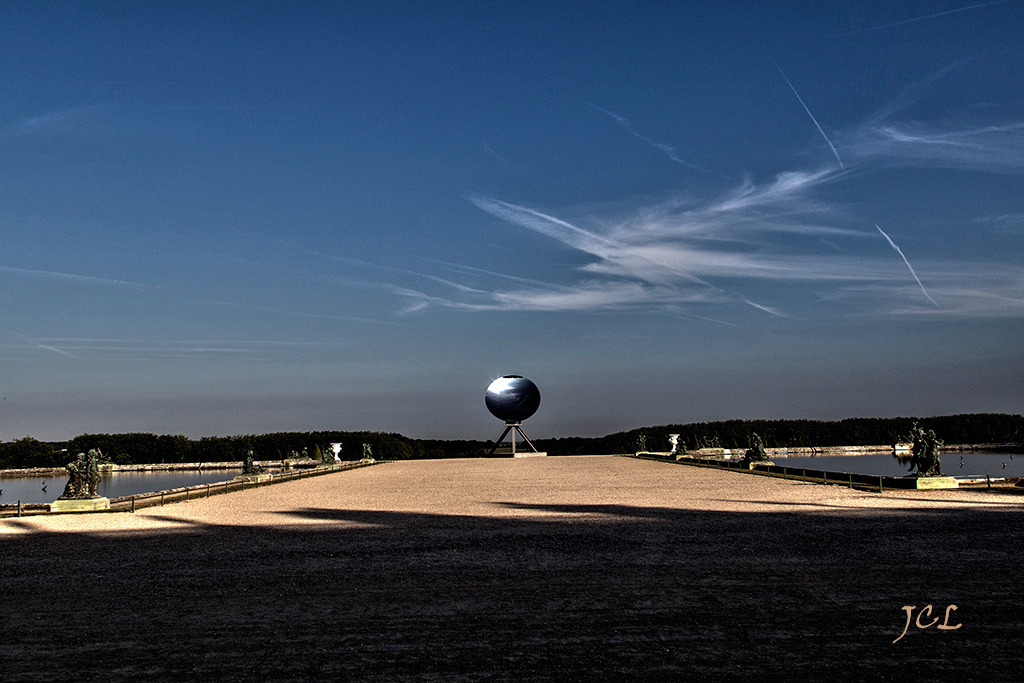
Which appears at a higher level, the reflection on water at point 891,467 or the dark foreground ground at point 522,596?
the dark foreground ground at point 522,596

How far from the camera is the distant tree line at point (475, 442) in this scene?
319 ft

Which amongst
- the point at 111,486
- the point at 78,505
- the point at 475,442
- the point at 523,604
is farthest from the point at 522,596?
the point at 475,442

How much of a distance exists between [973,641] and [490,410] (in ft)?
263

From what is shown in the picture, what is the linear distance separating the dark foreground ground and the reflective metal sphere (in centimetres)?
6745

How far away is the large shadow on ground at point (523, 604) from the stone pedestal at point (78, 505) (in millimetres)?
5929

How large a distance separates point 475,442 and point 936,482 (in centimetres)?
10366

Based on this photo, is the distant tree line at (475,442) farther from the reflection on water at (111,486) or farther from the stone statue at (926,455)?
the stone statue at (926,455)

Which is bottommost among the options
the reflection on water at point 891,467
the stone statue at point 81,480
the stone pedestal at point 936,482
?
the reflection on water at point 891,467

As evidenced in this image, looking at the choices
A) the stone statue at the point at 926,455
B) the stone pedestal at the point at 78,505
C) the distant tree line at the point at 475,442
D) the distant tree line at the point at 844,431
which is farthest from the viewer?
the distant tree line at the point at 844,431

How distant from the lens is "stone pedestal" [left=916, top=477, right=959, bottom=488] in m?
22.9

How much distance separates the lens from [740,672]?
6133mm

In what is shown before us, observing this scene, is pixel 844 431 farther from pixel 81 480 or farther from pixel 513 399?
pixel 81 480

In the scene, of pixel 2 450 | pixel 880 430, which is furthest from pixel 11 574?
pixel 880 430

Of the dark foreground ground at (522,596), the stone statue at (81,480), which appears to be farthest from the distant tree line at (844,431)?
the dark foreground ground at (522,596)
